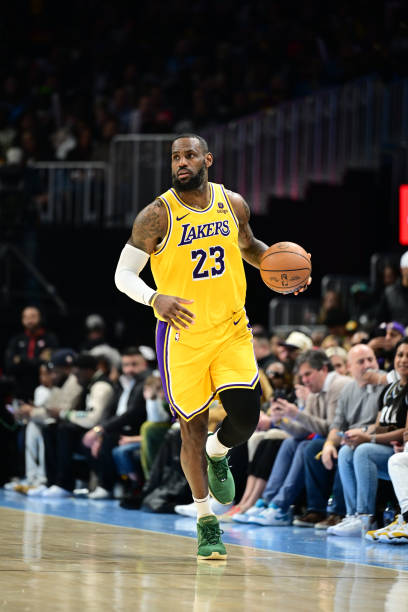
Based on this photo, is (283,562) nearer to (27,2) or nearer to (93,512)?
(93,512)

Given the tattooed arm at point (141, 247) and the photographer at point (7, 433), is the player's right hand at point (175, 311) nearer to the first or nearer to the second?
the tattooed arm at point (141, 247)

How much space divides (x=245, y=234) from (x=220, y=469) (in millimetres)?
1355

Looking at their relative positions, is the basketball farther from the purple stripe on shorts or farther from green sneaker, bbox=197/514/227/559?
green sneaker, bbox=197/514/227/559

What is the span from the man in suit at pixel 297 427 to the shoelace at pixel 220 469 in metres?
2.35

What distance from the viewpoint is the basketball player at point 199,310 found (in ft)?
19.9

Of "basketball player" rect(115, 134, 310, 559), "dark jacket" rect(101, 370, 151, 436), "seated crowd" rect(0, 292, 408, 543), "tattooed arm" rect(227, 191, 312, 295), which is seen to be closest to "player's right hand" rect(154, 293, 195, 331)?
"basketball player" rect(115, 134, 310, 559)

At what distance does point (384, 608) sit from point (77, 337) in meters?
10.9

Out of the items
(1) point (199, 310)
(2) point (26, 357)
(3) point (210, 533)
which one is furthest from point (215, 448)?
(2) point (26, 357)

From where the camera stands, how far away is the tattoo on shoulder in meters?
6.11

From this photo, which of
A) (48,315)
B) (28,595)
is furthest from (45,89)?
(28,595)

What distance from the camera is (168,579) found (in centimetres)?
536

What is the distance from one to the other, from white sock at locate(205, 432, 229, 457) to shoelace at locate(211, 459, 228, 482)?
6cm

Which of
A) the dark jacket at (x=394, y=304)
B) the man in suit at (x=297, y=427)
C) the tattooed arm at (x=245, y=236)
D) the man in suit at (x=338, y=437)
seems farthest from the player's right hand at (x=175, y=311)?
the dark jacket at (x=394, y=304)

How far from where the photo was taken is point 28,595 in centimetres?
475
